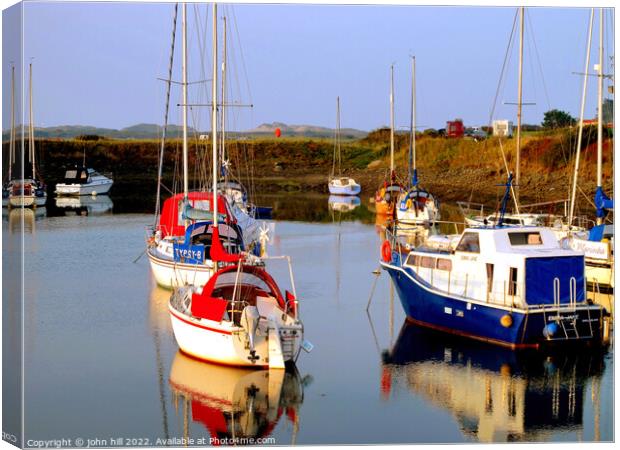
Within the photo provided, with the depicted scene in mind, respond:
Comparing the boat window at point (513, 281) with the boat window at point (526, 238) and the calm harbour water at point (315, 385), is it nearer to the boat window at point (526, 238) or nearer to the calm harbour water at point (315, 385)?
the boat window at point (526, 238)

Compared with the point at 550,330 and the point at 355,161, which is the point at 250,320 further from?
the point at 355,161

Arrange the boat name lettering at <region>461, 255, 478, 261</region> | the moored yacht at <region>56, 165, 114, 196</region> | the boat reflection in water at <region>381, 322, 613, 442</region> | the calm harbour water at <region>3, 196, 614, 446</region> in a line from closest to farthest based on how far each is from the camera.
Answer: the calm harbour water at <region>3, 196, 614, 446</region> < the boat reflection in water at <region>381, 322, 613, 442</region> < the boat name lettering at <region>461, 255, 478, 261</region> < the moored yacht at <region>56, 165, 114, 196</region>

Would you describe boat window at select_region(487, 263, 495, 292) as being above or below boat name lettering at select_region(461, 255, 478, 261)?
below

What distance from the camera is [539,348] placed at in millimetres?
23078

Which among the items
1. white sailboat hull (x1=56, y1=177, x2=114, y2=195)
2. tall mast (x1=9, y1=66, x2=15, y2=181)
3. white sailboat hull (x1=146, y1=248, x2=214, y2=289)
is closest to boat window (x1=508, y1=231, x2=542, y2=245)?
white sailboat hull (x1=146, y1=248, x2=214, y2=289)

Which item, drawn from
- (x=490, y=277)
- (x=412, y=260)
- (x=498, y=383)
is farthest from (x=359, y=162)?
(x=498, y=383)

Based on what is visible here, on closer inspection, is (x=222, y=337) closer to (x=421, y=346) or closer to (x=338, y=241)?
(x=421, y=346)

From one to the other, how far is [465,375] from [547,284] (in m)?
2.69

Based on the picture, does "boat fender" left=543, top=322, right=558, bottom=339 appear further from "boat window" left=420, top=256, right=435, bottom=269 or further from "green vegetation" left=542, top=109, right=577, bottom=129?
"green vegetation" left=542, top=109, right=577, bottom=129

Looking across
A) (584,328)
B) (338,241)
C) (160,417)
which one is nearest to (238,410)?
(160,417)

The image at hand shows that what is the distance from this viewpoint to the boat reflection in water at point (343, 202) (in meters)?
64.0

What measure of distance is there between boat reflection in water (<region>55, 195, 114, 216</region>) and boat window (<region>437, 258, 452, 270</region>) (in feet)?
117

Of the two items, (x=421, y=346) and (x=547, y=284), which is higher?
(x=547, y=284)

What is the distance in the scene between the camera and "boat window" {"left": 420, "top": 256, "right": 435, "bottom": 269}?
25.6 m
